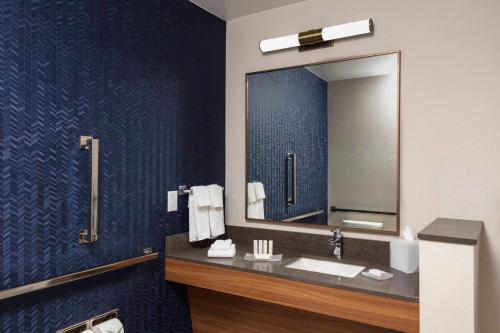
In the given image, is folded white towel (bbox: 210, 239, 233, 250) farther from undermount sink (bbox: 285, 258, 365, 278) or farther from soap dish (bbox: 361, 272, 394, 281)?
soap dish (bbox: 361, 272, 394, 281)

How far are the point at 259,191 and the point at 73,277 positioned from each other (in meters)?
1.29

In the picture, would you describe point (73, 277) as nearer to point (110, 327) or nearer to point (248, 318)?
point (110, 327)

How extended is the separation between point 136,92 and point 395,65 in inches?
58.5

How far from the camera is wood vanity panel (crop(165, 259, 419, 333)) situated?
5.18ft

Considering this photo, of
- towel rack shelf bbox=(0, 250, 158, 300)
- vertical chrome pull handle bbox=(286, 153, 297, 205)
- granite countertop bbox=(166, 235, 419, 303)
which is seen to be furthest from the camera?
vertical chrome pull handle bbox=(286, 153, 297, 205)

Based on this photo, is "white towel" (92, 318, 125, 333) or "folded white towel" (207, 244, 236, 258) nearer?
"white towel" (92, 318, 125, 333)

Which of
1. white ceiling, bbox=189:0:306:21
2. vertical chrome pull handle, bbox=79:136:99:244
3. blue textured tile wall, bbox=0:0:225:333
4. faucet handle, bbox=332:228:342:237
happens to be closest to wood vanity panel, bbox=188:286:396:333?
blue textured tile wall, bbox=0:0:225:333

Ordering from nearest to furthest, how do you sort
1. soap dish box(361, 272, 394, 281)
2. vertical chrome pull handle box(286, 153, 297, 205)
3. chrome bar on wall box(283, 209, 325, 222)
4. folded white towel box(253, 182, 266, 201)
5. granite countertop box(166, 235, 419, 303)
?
granite countertop box(166, 235, 419, 303) < soap dish box(361, 272, 394, 281) < chrome bar on wall box(283, 209, 325, 222) < vertical chrome pull handle box(286, 153, 297, 205) < folded white towel box(253, 182, 266, 201)

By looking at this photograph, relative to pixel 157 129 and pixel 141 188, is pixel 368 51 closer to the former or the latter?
pixel 157 129

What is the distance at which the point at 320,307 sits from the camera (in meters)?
1.78

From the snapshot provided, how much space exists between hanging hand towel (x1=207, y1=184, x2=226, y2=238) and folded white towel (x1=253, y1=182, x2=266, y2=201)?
0.25 metres

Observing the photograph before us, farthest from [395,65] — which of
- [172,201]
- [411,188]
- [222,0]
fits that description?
[172,201]

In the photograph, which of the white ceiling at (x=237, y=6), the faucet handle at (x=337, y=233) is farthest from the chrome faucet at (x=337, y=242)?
the white ceiling at (x=237, y=6)

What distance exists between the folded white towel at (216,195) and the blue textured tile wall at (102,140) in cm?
10
